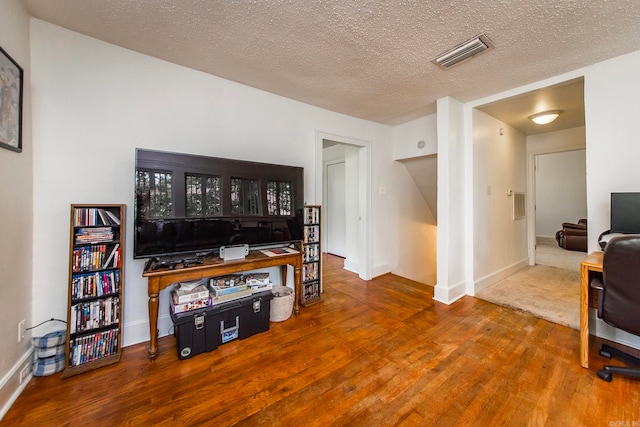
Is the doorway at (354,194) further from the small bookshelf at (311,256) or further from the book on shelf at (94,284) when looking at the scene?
the book on shelf at (94,284)

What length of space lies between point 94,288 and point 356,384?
6.26 ft

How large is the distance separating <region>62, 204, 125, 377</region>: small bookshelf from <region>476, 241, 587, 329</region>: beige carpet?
11.9 feet

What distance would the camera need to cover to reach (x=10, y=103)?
139cm

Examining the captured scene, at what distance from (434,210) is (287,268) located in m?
3.29

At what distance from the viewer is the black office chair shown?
4.62 ft

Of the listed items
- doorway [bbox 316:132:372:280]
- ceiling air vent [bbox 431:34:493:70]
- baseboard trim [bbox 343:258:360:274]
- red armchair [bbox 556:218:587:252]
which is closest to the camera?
ceiling air vent [bbox 431:34:493:70]

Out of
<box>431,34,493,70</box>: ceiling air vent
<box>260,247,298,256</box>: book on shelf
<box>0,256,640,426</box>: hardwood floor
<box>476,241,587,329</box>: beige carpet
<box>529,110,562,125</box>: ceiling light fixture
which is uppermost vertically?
<box>431,34,493,70</box>: ceiling air vent

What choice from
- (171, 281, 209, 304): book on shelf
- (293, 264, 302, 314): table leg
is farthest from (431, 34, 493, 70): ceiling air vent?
(171, 281, 209, 304): book on shelf

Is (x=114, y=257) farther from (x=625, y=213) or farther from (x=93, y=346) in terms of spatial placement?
(x=625, y=213)

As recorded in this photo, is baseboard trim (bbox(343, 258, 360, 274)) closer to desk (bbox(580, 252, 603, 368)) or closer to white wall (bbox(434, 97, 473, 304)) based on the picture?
white wall (bbox(434, 97, 473, 304))

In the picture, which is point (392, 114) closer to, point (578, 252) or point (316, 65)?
point (316, 65)

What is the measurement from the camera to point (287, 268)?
270 centimetres

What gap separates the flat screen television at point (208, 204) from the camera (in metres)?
1.76

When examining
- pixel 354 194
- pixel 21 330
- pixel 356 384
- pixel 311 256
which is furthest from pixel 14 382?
pixel 354 194
